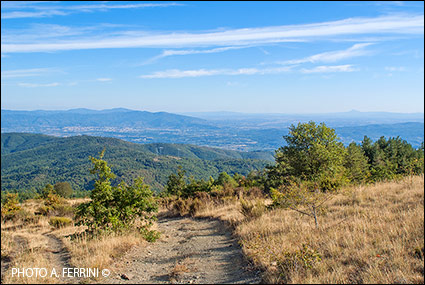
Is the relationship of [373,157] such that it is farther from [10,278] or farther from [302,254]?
[10,278]

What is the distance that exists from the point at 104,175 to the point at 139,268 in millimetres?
3861

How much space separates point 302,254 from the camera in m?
4.62

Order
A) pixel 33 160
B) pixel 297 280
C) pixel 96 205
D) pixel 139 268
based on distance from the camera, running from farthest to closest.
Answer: pixel 33 160, pixel 96 205, pixel 139 268, pixel 297 280

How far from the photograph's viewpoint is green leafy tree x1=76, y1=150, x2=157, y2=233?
811 centimetres

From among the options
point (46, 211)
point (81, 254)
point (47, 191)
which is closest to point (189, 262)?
point (81, 254)

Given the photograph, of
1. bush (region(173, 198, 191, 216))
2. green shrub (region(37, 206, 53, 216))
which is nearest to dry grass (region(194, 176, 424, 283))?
bush (region(173, 198, 191, 216))

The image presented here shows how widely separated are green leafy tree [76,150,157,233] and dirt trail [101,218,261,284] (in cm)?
119

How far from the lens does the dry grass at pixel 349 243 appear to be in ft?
12.7

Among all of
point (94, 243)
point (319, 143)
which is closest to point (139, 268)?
point (94, 243)

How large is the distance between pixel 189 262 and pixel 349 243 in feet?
9.99

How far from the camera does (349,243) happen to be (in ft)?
16.4

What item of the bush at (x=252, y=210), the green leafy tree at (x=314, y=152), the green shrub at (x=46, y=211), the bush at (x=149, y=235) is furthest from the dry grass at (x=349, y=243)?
the green shrub at (x=46, y=211)

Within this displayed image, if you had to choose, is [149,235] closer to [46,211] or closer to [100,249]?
[100,249]

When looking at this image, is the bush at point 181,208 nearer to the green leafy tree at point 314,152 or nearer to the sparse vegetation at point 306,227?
the sparse vegetation at point 306,227
